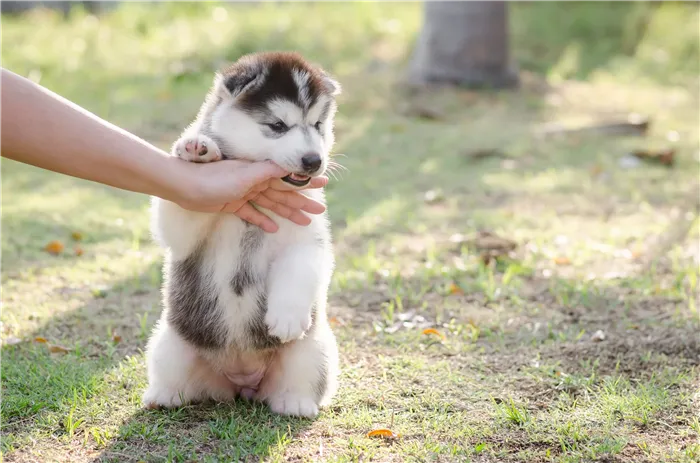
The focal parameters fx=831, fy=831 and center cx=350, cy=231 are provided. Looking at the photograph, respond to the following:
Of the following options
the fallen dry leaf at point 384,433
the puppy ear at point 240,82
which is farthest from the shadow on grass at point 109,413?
the puppy ear at point 240,82

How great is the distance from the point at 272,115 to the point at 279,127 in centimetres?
5

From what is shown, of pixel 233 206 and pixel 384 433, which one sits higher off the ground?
pixel 233 206

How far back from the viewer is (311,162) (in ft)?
10.1

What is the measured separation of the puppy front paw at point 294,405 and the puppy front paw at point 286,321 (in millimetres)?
368

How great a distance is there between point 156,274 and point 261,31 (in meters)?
6.50

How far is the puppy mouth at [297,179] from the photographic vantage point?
3.13m

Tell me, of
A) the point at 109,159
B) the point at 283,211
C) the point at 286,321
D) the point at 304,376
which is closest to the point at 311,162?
the point at 283,211

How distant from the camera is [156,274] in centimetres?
476

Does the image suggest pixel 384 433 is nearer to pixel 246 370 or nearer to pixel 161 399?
pixel 246 370

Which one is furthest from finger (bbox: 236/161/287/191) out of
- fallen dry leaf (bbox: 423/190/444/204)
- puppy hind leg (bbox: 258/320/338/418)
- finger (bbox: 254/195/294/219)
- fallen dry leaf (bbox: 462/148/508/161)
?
fallen dry leaf (bbox: 462/148/508/161)

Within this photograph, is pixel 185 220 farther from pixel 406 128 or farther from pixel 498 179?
pixel 406 128

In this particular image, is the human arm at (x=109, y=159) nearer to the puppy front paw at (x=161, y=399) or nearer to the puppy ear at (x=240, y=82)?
the puppy ear at (x=240, y=82)

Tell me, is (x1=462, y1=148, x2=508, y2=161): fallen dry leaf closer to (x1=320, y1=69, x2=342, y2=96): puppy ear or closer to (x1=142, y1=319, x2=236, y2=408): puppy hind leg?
A: (x1=320, y1=69, x2=342, y2=96): puppy ear

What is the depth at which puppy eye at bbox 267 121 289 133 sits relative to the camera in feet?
10.3
